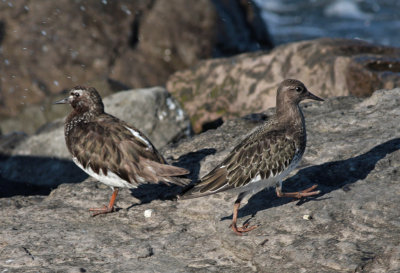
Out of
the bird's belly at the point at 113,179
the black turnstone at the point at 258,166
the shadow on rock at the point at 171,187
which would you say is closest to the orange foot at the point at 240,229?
the black turnstone at the point at 258,166

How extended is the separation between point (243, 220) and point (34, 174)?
5.18 m

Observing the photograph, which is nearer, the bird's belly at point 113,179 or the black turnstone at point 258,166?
the black turnstone at point 258,166

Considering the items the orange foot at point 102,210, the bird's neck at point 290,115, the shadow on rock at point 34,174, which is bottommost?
the shadow on rock at point 34,174

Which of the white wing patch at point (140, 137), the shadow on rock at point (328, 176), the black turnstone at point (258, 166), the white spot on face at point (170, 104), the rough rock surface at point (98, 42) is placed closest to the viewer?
the black turnstone at point (258, 166)

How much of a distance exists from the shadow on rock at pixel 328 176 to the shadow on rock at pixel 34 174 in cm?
411

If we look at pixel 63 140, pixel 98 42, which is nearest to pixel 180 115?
pixel 63 140

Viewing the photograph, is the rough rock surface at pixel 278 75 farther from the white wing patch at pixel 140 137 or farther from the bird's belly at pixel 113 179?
the bird's belly at pixel 113 179

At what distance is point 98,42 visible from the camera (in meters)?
14.7

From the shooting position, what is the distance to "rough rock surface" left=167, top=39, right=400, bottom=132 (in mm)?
10719

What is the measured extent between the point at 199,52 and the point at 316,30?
9.76 meters

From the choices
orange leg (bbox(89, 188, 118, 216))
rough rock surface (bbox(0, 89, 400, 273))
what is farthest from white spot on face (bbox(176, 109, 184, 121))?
→ orange leg (bbox(89, 188, 118, 216))

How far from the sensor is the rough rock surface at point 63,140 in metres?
10.7

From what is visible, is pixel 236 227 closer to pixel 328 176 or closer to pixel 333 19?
pixel 328 176

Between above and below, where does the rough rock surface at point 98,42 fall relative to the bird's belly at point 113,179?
above
